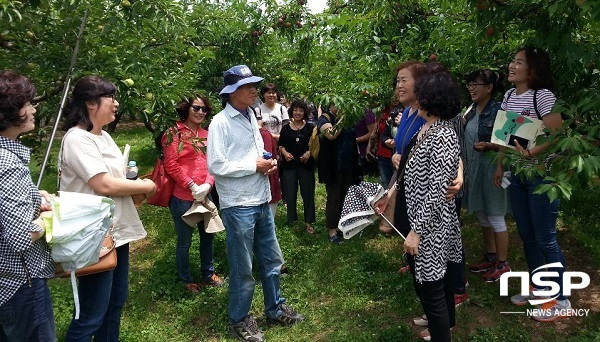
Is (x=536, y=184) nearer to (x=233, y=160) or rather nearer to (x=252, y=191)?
(x=252, y=191)

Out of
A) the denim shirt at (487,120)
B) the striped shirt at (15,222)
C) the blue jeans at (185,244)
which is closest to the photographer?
the striped shirt at (15,222)

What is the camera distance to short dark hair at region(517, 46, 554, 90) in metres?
3.29

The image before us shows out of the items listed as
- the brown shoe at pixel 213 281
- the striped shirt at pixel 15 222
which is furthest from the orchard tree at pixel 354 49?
the brown shoe at pixel 213 281

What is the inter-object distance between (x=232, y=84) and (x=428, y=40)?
1855 millimetres

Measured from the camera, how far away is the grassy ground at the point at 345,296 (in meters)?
3.40

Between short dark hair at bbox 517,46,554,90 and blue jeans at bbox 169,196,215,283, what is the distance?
2.76 meters

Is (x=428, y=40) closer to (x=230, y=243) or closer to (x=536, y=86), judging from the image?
(x=536, y=86)

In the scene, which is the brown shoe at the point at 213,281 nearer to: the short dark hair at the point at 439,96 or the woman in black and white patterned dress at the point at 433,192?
the woman in black and white patterned dress at the point at 433,192

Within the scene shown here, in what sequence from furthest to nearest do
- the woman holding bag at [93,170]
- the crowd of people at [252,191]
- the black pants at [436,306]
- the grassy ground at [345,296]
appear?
the grassy ground at [345,296], the black pants at [436,306], the woman holding bag at [93,170], the crowd of people at [252,191]

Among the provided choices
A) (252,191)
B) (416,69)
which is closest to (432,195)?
(416,69)

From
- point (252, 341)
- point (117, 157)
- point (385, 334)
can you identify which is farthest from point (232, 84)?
point (385, 334)

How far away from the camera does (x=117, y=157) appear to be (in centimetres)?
278

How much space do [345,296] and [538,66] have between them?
7.31 ft

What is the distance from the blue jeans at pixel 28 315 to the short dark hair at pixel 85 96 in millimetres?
890
